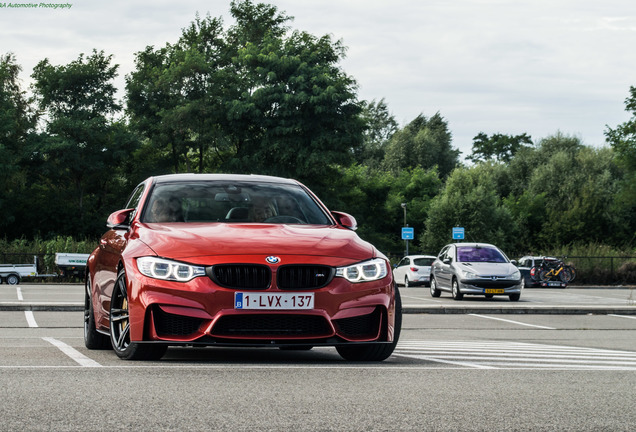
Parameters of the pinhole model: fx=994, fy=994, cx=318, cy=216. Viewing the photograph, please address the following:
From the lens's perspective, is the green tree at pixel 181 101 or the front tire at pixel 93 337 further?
the green tree at pixel 181 101

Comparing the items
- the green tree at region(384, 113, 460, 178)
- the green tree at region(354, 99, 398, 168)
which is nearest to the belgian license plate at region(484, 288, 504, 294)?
the green tree at region(384, 113, 460, 178)

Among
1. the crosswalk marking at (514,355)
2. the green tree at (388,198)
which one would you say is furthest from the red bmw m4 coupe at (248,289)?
the green tree at (388,198)

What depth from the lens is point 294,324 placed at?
7590 mm

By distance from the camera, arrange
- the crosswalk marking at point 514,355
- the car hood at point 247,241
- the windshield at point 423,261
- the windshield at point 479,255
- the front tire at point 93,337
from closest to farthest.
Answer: the car hood at point 247,241 < the crosswalk marking at point 514,355 < the front tire at point 93,337 < the windshield at point 479,255 < the windshield at point 423,261

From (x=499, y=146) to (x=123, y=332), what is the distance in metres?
100

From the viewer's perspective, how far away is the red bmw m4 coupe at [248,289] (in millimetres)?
7465

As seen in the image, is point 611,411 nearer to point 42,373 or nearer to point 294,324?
point 294,324

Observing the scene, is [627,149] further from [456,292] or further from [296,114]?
[456,292]

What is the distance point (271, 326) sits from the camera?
757 centimetres

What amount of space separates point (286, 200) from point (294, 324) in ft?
5.73

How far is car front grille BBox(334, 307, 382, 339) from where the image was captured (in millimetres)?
7734

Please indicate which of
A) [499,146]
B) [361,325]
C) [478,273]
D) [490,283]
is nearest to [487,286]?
[490,283]

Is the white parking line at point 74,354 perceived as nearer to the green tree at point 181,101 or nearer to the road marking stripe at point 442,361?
the road marking stripe at point 442,361

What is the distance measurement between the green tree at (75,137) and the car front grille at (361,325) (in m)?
55.4
